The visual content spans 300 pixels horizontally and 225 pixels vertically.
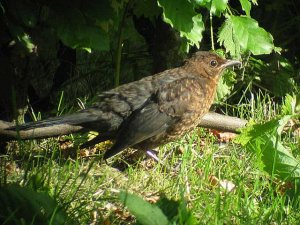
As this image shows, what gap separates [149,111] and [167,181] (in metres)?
0.74

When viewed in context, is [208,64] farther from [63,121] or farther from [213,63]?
[63,121]

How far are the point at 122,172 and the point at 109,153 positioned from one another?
250 millimetres

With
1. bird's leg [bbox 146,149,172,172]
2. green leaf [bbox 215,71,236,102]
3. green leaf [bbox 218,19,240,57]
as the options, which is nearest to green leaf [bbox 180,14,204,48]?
green leaf [bbox 218,19,240,57]

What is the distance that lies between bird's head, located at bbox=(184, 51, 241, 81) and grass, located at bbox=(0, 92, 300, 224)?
0.50m

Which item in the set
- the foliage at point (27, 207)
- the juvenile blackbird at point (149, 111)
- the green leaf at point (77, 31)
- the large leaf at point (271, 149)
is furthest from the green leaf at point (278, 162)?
the foliage at point (27, 207)

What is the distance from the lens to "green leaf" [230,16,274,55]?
4.86 metres

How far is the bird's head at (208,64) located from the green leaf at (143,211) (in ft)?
8.60

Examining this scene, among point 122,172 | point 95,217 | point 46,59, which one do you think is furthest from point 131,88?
point 95,217

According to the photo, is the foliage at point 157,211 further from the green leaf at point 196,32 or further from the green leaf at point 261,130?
the green leaf at point 196,32

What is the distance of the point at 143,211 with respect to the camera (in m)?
3.14

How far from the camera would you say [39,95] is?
6.43 m

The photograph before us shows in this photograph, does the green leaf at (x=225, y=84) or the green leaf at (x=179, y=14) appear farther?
the green leaf at (x=225, y=84)

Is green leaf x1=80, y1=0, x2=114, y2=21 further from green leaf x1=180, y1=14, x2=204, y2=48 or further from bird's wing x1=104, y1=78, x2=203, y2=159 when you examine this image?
bird's wing x1=104, y1=78, x2=203, y2=159

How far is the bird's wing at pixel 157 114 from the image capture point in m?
5.00
